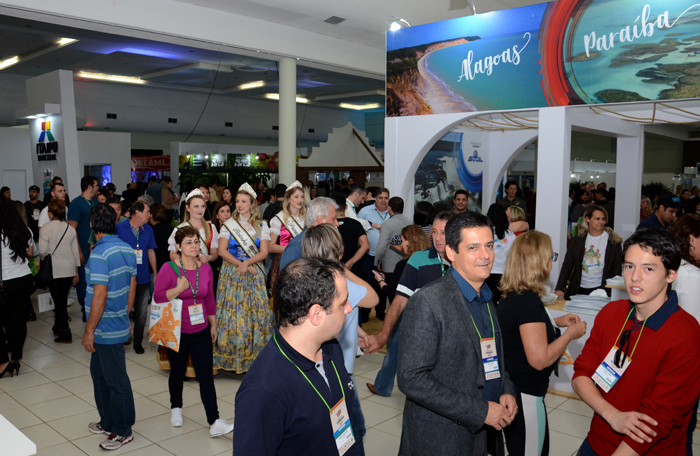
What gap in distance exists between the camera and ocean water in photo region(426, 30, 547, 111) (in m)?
5.11

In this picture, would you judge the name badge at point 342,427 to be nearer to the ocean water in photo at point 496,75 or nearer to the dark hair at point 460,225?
the dark hair at point 460,225

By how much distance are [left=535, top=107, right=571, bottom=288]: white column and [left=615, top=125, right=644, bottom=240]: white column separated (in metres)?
2.15

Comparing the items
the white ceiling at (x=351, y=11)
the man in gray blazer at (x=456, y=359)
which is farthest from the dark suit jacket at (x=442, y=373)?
the white ceiling at (x=351, y=11)

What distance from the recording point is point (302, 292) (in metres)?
1.45

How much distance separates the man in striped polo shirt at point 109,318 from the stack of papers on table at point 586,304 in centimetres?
321

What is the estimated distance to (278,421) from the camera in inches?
52.5

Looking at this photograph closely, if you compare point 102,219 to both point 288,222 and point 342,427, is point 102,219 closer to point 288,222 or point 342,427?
point 288,222

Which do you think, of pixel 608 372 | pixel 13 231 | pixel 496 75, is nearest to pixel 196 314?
pixel 13 231

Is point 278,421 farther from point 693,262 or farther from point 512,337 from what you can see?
point 693,262

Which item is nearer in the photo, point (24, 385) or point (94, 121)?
point (24, 385)

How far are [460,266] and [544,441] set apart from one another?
1.13 metres

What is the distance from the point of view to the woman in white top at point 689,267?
9.59 feet

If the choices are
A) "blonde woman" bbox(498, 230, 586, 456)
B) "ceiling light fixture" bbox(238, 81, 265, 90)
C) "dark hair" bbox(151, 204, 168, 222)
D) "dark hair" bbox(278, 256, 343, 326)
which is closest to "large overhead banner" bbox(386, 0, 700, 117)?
"dark hair" bbox(151, 204, 168, 222)

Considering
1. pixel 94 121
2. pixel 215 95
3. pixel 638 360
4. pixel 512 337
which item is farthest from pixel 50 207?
pixel 215 95
